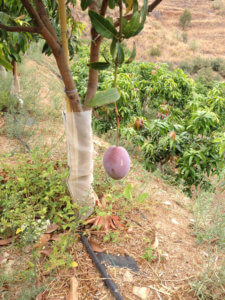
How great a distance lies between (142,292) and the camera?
43.5 inches

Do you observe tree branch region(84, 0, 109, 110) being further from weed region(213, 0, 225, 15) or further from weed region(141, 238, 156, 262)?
weed region(213, 0, 225, 15)

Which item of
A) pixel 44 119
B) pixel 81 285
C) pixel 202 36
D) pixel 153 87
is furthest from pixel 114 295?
pixel 202 36

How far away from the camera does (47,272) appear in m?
1.13

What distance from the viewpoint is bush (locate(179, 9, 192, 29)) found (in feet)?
67.5

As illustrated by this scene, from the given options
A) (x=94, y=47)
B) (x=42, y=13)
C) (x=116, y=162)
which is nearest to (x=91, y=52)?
(x=94, y=47)

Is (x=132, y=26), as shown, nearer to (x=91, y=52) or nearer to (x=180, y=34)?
(x=91, y=52)

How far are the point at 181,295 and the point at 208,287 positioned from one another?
0.15 metres

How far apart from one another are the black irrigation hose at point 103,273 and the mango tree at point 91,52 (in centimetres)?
18

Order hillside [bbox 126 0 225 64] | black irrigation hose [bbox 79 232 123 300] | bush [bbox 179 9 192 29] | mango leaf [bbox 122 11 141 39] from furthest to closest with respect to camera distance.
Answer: bush [bbox 179 9 192 29] < hillside [bbox 126 0 225 64] < black irrigation hose [bbox 79 232 123 300] < mango leaf [bbox 122 11 141 39]

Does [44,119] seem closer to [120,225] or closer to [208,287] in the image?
[120,225]

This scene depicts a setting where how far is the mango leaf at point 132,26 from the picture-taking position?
2.00 feet

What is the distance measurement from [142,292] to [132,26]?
1079 millimetres

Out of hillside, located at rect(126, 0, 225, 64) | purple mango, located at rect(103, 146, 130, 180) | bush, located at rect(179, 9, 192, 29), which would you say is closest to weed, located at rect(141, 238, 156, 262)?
purple mango, located at rect(103, 146, 130, 180)

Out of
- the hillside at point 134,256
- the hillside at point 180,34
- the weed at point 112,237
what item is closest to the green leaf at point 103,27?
the hillside at point 134,256
